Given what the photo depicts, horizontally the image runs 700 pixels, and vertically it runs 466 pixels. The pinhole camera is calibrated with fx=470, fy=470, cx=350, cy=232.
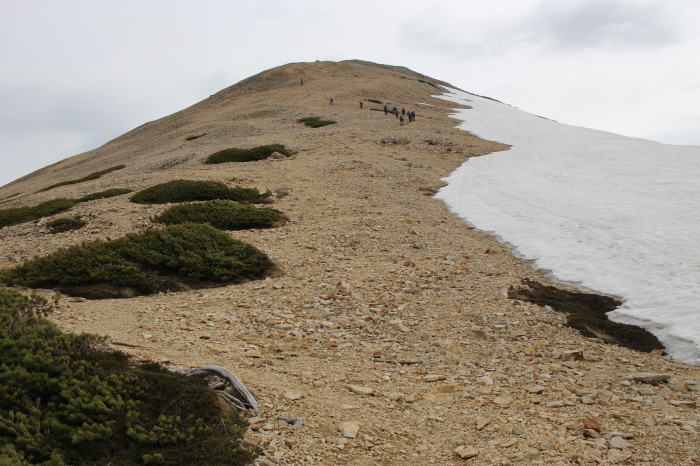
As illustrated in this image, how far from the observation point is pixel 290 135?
3678 cm

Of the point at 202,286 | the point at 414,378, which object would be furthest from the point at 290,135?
the point at 414,378

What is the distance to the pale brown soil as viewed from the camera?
204 inches

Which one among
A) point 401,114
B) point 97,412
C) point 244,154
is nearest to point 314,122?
point 401,114

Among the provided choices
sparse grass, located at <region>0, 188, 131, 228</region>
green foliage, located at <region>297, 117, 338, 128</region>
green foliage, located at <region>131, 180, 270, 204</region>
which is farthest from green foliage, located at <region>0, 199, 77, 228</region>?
green foliage, located at <region>297, 117, 338, 128</region>

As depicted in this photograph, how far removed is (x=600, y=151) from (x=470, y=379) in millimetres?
32576

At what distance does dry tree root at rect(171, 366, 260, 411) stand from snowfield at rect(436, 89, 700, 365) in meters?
6.50

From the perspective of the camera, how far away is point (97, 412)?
460 cm

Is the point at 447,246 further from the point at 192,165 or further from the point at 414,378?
the point at 192,165

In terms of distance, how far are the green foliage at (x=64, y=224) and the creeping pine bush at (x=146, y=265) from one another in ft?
15.3

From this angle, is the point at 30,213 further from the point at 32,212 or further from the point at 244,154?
the point at 244,154

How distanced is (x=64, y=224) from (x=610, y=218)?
62.1ft

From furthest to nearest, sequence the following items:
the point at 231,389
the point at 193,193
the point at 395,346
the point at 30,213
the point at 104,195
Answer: the point at 104,195 → the point at 193,193 → the point at 30,213 → the point at 395,346 → the point at 231,389

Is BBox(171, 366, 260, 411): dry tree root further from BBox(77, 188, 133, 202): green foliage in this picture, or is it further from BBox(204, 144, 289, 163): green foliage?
BBox(204, 144, 289, 163): green foliage

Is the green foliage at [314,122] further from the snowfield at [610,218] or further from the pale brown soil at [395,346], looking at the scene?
the pale brown soil at [395,346]
